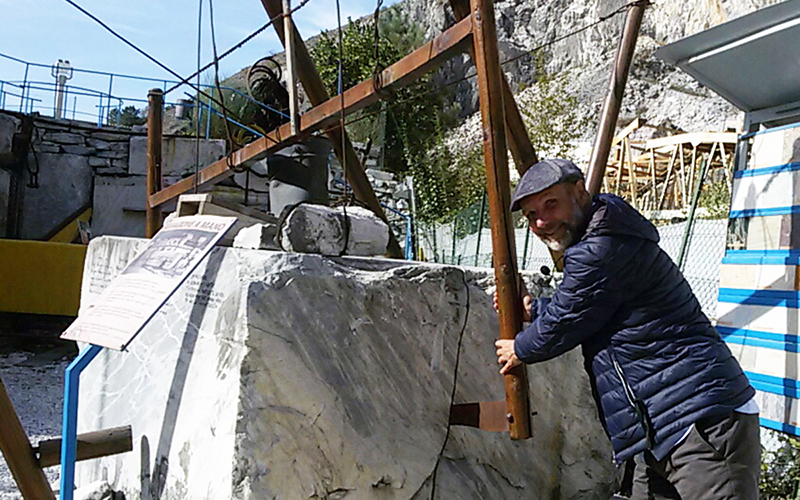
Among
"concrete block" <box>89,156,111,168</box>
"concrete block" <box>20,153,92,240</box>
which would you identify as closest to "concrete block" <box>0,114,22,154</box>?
"concrete block" <box>20,153,92,240</box>

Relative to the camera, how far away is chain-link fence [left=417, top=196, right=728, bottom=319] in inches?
205

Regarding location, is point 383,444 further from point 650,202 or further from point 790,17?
point 650,202

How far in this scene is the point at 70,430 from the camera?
7.31ft

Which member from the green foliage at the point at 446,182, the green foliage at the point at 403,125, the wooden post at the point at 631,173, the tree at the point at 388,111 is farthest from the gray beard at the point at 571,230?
the tree at the point at 388,111

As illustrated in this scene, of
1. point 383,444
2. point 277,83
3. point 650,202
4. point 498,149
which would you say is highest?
point 650,202

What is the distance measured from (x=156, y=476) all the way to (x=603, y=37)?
23608 millimetres

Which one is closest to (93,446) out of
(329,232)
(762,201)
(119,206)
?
(329,232)

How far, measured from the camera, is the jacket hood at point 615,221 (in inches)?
74.2

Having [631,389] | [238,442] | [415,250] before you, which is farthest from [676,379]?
[415,250]

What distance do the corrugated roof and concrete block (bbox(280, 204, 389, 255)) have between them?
1938 millimetres

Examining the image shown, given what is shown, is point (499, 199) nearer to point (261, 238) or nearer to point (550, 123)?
point (261, 238)

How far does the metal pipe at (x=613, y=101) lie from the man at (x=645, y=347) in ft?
4.57

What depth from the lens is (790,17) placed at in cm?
291

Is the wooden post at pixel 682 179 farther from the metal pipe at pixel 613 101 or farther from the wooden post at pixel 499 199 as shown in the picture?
the wooden post at pixel 499 199
